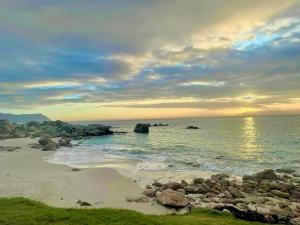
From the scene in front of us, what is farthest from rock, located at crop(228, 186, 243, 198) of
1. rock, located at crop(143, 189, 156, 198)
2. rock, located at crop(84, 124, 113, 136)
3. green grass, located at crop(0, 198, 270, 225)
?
rock, located at crop(84, 124, 113, 136)

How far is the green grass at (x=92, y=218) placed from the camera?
36.3ft

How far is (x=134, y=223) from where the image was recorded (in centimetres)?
1097

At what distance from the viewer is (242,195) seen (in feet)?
68.0

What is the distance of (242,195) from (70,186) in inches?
474

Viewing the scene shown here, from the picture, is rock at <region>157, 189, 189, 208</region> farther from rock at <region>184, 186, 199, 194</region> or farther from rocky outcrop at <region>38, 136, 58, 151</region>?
rocky outcrop at <region>38, 136, 58, 151</region>

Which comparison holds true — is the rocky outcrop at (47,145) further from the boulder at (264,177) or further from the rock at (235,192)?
the rock at (235,192)

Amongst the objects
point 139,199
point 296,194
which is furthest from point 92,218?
point 296,194

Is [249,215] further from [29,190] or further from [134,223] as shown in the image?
[29,190]

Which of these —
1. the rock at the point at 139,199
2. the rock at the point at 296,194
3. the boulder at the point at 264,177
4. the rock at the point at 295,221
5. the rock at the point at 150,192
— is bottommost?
the rock at the point at 296,194

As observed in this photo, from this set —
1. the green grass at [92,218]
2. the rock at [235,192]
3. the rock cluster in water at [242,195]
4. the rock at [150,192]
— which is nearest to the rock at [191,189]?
the rock cluster in water at [242,195]

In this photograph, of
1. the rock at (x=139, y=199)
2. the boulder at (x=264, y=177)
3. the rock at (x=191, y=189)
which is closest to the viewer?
the rock at (x=139, y=199)

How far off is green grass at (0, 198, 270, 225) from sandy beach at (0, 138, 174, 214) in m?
4.87

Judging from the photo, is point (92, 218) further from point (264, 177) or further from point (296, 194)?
point (264, 177)

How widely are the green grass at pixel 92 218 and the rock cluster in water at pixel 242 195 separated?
169 centimetres
